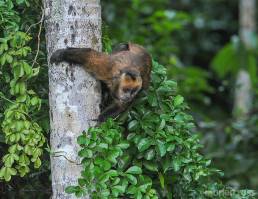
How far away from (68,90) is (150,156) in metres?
0.66

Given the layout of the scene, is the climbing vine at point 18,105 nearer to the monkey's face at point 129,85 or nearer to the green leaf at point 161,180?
the monkey's face at point 129,85

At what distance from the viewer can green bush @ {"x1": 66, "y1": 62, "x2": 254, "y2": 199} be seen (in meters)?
3.57

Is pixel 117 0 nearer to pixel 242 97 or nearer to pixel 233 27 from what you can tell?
pixel 242 97

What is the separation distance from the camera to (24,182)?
171 inches

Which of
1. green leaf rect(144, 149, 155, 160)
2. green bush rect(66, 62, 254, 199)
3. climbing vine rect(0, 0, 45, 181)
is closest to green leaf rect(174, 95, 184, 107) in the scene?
green bush rect(66, 62, 254, 199)

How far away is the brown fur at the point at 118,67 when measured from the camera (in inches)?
148

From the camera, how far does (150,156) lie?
3.93 metres

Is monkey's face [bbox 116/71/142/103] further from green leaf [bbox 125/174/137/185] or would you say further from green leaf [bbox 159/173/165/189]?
green leaf [bbox 125/174/137/185]

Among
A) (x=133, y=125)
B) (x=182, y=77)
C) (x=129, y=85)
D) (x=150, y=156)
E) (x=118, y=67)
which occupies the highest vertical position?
(x=182, y=77)

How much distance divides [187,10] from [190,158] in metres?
8.46

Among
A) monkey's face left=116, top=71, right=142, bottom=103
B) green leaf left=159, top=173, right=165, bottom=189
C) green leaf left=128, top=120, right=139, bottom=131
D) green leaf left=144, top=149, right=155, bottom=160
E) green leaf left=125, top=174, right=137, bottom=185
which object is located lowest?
green leaf left=159, top=173, right=165, bottom=189

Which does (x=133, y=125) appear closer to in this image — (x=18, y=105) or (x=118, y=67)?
(x=118, y=67)

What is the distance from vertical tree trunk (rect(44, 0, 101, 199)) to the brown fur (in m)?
0.06

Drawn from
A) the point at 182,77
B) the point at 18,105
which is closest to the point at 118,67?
the point at 18,105
